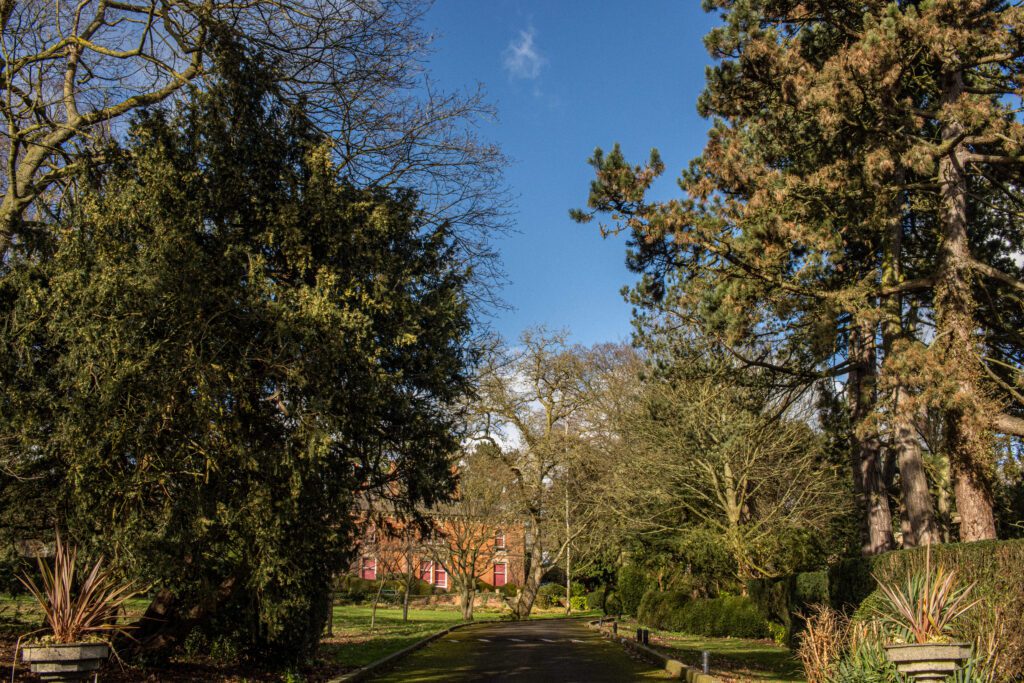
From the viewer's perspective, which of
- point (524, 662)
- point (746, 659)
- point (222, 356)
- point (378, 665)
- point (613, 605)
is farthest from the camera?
point (613, 605)

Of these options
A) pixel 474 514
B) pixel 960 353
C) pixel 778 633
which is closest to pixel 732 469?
pixel 778 633

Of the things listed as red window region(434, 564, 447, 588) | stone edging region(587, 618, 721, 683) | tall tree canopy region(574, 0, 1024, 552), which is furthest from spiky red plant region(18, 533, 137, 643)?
red window region(434, 564, 447, 588)

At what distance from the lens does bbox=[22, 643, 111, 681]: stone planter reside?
634 cm

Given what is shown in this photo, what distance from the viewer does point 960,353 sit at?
1229cm

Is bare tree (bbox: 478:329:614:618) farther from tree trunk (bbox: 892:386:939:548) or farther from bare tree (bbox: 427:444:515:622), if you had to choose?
tree trunk (bbox: 892:386:939:548)

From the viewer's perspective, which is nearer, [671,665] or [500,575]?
[671,665]

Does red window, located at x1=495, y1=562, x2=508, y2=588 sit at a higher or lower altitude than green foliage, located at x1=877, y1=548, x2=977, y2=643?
lower

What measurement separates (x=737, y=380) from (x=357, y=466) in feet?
30.7

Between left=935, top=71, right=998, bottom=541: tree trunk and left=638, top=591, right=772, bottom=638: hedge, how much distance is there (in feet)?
37.8

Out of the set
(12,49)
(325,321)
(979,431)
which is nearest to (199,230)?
(325,321)

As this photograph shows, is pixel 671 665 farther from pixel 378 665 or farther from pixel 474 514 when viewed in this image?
pixel 474 514

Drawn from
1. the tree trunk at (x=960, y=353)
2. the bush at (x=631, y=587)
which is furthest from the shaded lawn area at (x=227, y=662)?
the bush at (x=631, y=587)

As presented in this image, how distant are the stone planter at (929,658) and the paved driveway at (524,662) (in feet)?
21.6

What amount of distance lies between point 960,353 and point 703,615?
53.3ft
